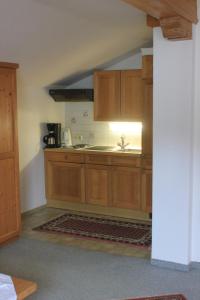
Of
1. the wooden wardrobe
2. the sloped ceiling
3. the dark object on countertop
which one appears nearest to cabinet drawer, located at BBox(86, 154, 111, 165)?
the dark object on countertop

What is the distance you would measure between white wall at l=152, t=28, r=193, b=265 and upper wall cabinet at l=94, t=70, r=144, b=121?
1.56 metres

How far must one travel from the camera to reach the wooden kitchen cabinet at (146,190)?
5.25 m

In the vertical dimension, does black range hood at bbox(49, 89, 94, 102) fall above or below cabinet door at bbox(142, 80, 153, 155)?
above

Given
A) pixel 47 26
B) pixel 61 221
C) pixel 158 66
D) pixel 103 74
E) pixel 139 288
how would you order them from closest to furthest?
pixel 139 288, pixel 158 66, pixel 47 26, pixel 61 221, pixel 103 74

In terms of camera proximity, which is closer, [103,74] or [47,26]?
[47,26]

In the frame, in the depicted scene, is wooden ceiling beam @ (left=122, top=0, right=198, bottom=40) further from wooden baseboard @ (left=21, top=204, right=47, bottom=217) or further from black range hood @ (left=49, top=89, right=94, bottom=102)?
wooden baseboard @ (left=21, top=204, right=47, bottom=217)

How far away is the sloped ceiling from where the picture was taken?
145 inches

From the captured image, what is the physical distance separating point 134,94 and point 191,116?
1.92m

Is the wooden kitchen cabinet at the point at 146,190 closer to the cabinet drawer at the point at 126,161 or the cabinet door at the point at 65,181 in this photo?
the cabinet drawer at the point at 126,161

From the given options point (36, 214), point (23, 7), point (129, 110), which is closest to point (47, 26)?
point (23, 7)

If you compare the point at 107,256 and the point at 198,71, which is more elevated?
the point at 198,71

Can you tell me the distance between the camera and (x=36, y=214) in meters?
5.69

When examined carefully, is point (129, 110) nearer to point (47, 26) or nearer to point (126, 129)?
point (126, 129)

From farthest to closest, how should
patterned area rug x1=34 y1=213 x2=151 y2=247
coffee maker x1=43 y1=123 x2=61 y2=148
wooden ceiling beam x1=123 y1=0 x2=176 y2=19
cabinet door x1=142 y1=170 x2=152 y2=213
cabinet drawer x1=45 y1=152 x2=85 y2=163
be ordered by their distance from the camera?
coffee maker x1=43 y1=123 x2=61 y2=148 < cabinet drawer x1=45 y1=152 x2=85 y2=163 < cabinet door x1=142 y1=170 x2=152 y2=213 < patterned area rug x1=34 y1=213 x2=151 y2=247 < wooden ceiling beam x1=123 y1=0 x2=176 y2=19
